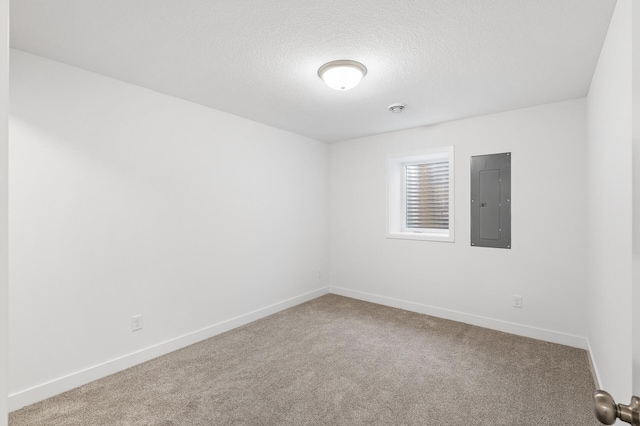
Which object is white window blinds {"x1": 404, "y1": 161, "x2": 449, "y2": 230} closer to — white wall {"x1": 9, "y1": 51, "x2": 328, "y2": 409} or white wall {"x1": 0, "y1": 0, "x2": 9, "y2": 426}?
white wall {"x1": 9, "y1": 51, "x2": 328, "y2": 409}

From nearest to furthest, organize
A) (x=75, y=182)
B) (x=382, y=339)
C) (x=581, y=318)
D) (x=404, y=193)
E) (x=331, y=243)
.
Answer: (x=75, y=182) < (x=581, y=318) < (x=382, y=339) < (x=404, y=193) < (x=331, y=243)

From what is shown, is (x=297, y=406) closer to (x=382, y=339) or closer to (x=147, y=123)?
(x=382, y=339)

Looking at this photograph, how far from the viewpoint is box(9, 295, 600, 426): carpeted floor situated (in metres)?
1.98

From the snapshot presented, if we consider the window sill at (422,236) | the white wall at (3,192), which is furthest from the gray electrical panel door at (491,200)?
the white wall at (3,192)

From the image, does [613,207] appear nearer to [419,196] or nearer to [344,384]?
[344,384]

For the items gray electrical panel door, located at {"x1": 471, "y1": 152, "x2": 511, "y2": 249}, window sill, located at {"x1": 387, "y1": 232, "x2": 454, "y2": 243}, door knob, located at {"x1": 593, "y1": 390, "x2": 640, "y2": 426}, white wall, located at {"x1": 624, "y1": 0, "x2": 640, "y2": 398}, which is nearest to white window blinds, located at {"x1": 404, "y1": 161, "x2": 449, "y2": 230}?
window sill, located at {"x1": 387, "y1": 232, "x2": 454, "y2": 243}

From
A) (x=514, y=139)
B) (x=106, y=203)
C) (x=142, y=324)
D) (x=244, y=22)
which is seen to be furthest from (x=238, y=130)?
(x=514, y=139)

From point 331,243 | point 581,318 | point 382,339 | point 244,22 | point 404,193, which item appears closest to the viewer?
point 244,22

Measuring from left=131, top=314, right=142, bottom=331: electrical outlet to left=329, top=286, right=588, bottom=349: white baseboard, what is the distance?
2.80 metres

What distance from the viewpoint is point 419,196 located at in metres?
4.44

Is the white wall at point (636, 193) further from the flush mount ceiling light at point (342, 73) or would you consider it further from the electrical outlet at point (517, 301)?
the electrical outlet at point (517, 301)

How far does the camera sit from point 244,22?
1.80m

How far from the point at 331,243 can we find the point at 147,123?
3.02m

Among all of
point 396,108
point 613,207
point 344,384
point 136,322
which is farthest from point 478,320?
point 136,322
